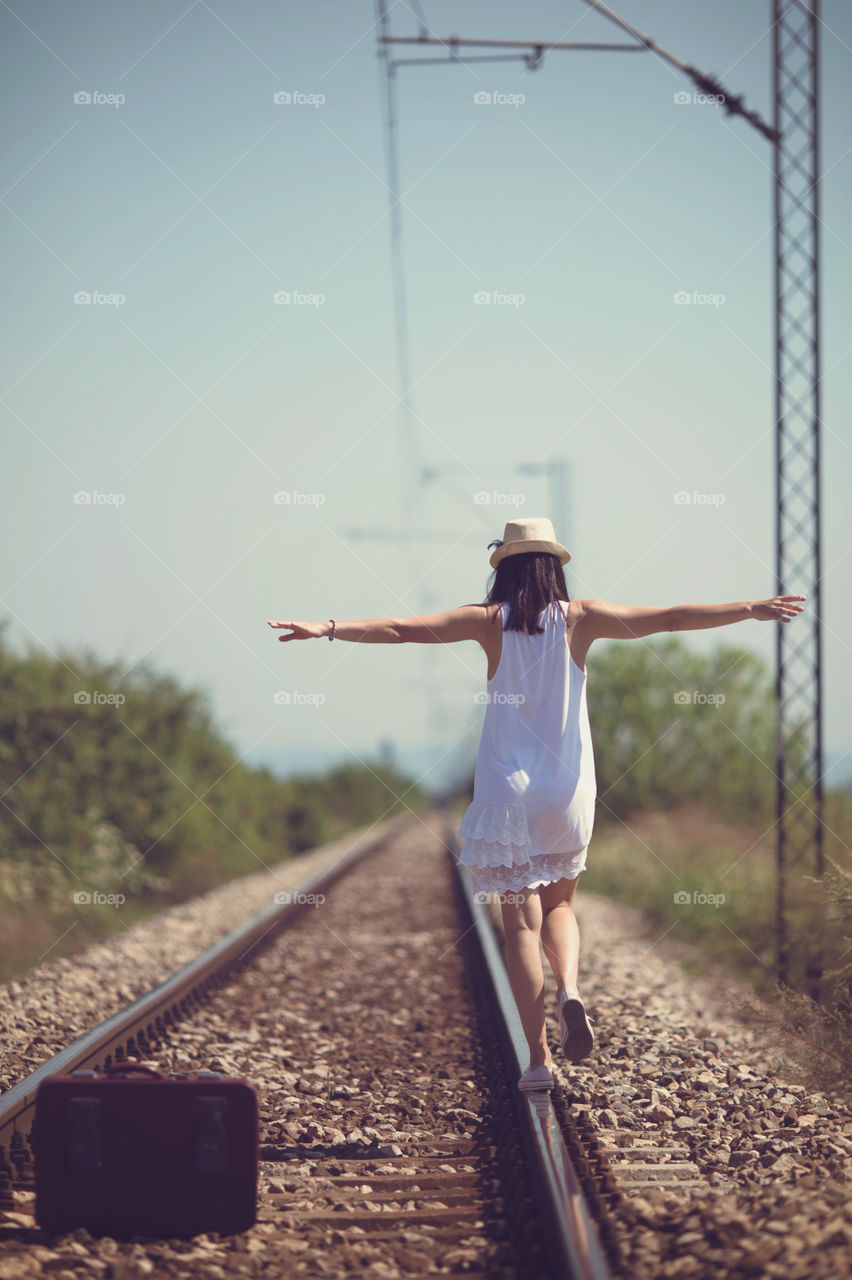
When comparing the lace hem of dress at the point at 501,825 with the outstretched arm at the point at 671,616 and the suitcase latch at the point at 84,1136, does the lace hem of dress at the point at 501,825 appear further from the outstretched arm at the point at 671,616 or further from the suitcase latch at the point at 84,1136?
the suitcase latch at the point at 84,1136

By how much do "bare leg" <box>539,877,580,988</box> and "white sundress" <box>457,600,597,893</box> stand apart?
123 millimetres

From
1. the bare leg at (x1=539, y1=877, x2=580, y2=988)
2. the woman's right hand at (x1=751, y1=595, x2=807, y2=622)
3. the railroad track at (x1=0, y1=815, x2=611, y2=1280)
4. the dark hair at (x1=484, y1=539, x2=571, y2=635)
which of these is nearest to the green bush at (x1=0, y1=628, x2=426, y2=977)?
the railroad track at (x1=0, y1=815, x2=611, y2=1280)

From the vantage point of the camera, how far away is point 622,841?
21406mm

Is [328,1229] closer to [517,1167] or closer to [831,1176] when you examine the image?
[517,1167]

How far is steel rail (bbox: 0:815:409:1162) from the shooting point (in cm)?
426

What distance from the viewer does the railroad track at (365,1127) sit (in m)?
3.32

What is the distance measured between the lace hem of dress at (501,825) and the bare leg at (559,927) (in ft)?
1.02

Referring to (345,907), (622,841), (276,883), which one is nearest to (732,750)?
(622,841)

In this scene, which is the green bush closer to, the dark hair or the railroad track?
the railroad track

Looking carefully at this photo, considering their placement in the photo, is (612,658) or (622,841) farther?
(612,658)

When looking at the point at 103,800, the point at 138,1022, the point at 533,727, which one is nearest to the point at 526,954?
the point at 533,727

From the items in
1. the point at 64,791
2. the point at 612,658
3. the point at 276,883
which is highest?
the point at 612,658

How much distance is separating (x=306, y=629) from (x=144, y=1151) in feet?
5.82

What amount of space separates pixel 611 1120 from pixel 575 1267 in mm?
1665
